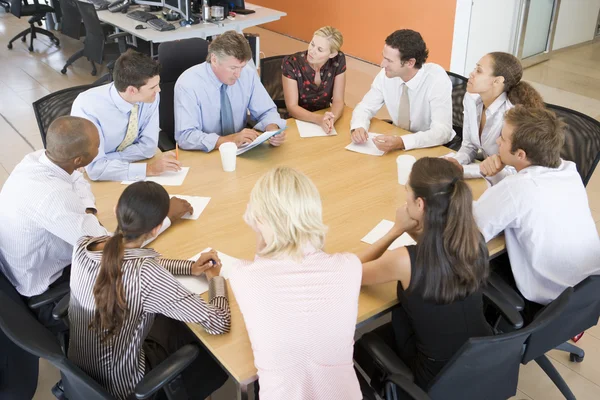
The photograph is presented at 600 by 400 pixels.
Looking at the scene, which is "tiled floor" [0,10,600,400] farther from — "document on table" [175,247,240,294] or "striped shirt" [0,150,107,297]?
"striped shirt" [0,150,107,297]

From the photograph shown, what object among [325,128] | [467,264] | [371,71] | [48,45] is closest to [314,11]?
[371,71]

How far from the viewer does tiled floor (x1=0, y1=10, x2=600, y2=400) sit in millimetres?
4832

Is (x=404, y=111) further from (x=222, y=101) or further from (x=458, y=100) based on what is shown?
(x=222, y=101)

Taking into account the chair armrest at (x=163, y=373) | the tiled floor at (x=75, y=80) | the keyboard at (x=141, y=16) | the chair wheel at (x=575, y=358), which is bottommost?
the chair wheel at (x=575, y=358)

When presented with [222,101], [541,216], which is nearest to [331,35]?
[222,101]

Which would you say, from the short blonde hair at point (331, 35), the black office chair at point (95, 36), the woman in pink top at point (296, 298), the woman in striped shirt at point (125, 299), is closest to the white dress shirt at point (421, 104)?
the short blonde hair at point (331, 35)

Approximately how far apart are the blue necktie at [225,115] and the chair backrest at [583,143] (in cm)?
184

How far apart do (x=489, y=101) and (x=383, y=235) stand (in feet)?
3.75

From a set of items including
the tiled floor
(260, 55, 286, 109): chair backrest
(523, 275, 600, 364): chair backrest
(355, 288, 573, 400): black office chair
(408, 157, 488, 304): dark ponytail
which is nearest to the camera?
(355, 288, 573, 400): black office chair

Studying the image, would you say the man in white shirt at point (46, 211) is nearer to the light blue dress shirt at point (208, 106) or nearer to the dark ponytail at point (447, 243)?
the light blue dress shirt at point (208, 106)

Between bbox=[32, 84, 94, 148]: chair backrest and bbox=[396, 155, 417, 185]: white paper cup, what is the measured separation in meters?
1.74

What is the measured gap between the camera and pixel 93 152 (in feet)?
7.64

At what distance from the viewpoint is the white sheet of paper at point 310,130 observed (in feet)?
10.9

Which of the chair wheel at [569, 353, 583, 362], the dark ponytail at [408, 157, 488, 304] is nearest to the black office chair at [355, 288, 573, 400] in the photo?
the dark ponytail at [408, 157, 488, 304]
